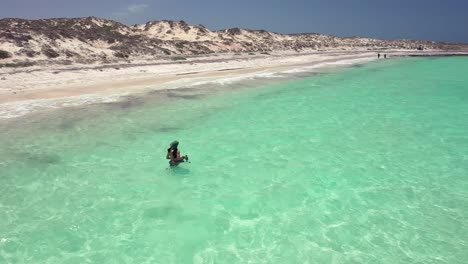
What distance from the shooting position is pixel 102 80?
34125 millimetres

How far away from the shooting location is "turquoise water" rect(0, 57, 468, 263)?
999 cm

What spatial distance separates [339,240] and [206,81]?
2880 cm

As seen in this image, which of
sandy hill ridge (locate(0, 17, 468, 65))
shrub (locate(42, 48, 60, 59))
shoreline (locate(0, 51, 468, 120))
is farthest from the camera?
shrub (locate(42, 48, 60, 59))

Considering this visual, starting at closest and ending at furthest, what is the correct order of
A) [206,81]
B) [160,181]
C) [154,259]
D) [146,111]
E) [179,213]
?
[154,259]
[179,213]
[160,181]
[146,111]
[206,81]

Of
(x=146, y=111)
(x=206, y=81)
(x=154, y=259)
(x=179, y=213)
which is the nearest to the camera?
(x=154, y=259)

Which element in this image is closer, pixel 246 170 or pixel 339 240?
pixel 339 240

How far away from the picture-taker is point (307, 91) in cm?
3484

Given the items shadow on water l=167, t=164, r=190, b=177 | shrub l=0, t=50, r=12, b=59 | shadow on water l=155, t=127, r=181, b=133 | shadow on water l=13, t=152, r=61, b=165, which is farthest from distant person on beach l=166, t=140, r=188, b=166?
shrub l=0, t=50, r=12, b=59

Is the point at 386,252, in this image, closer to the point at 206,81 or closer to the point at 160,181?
the point at 160,181

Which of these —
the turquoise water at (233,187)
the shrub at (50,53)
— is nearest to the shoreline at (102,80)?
the turquoise water at (233,187)

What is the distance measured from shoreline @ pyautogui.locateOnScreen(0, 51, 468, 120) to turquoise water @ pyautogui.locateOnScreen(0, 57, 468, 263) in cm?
294

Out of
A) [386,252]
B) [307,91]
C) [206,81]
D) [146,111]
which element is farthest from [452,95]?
[386,252]

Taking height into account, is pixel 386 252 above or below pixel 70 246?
below

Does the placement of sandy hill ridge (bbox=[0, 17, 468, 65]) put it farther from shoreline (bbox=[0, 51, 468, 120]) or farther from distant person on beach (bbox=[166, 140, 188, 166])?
distant person on beach (bbox=[166, 140, 188, 166])
